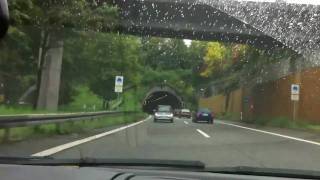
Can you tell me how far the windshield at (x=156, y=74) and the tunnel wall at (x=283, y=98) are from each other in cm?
9

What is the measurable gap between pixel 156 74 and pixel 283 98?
25.2 metres

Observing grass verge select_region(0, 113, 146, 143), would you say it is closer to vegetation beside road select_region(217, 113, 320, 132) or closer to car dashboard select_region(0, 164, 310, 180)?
vegetation beside road select_region(217, 113, 320, 132)

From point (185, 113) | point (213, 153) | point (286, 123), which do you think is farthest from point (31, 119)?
point (185, 113)

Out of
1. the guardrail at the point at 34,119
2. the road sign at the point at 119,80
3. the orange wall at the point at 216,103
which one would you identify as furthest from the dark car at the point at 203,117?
the orange wall at the point at 216,103

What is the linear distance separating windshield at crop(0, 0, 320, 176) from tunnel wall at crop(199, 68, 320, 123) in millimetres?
90

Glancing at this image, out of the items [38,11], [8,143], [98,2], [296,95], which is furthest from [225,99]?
[8,143]

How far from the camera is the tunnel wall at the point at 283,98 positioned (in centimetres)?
3688

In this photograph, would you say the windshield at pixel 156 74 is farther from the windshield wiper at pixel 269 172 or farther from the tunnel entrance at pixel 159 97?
the windshield wiper at pixel 269 172

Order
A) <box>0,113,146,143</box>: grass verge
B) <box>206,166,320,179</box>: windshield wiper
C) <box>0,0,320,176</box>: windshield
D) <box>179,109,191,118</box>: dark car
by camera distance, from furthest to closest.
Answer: <box>179,109,191,118</box>: dark car, <box>0,113,146,143</box>: grass verge, <box>0,0,320,176</box>: windshield, <box>206,166,320,179</box>: windshield wiper

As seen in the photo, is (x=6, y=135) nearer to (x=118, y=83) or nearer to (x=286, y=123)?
(x=118, y=83)

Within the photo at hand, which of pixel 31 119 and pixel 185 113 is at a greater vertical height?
pixel 185 113

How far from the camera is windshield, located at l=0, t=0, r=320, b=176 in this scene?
15602 mm

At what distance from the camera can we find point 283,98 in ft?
136

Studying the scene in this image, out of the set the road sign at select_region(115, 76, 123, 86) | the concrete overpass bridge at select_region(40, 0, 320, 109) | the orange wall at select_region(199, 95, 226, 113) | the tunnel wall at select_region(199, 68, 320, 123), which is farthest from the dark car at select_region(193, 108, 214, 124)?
the orange wall at select_region(199, 95, 226, 113)
